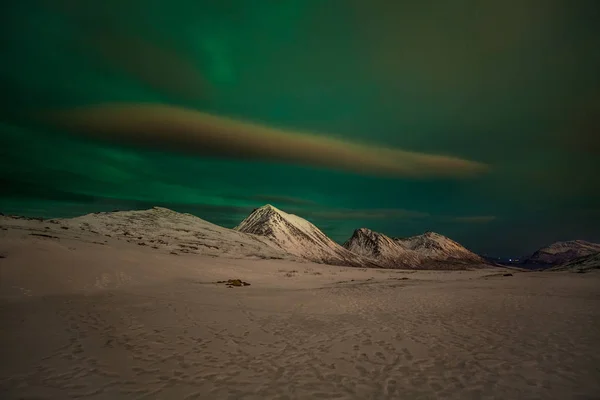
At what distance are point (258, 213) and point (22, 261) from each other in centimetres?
17117

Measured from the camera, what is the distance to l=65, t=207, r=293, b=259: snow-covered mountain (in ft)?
231

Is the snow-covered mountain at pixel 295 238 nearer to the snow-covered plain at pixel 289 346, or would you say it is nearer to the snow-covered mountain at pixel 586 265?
the snow-covered mountain at pixel 586 265

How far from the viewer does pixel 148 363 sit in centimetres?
916

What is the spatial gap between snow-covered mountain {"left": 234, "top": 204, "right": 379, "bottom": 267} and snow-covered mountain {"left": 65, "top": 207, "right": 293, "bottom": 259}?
4941cm

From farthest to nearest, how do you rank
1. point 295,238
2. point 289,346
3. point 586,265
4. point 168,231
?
point 295,238
point 168,231
point 586,265
point 289,346

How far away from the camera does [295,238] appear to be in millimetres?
168250

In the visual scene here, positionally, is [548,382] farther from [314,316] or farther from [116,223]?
[116,223]

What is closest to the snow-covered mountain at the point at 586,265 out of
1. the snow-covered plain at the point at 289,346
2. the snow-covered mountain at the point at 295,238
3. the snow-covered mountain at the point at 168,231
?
the snow-covered plain at the point at 289,346

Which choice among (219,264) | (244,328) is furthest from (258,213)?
(244,328)

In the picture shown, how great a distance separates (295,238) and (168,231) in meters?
91.7

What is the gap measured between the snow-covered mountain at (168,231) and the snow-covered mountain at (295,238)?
49.4 m

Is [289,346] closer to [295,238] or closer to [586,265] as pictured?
[586,265]

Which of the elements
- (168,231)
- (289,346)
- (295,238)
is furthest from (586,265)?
(295,238)

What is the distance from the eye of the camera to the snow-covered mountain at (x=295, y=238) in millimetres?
154625
